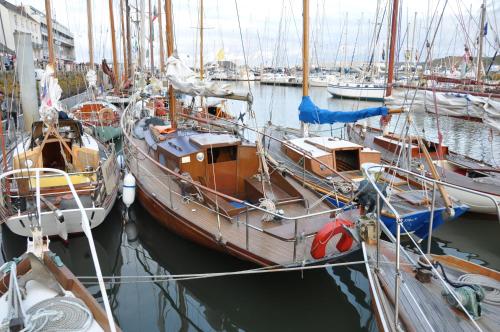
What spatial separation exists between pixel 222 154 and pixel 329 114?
12.5 feet

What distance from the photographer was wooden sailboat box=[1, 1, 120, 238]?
7.59m

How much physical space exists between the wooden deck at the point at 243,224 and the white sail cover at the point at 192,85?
243cm

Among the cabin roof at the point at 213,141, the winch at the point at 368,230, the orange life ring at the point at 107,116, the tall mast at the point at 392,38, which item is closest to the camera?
the winch at the point at 368,230

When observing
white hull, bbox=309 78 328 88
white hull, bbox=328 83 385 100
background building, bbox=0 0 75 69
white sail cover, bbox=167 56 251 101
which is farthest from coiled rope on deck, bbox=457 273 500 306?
white hull, bbox=309 78 328 88

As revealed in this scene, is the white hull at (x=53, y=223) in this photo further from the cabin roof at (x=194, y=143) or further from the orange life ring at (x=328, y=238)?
the orange life ring at (x=328, y=238)

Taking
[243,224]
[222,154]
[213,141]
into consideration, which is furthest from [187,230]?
[213,141]

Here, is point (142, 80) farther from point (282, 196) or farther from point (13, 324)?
point (13, 324)

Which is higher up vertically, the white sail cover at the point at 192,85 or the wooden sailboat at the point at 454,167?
the white sail cover at the point at 192,85

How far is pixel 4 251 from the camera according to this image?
8.41 meters

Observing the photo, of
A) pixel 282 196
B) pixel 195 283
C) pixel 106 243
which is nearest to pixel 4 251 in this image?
pixel 106 243

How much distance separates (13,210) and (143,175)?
10.3 feet

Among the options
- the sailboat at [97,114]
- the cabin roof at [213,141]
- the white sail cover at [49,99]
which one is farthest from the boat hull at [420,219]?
the sailboat at [97,114]

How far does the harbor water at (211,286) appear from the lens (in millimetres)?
6551

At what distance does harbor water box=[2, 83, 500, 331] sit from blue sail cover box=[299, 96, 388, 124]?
3.74 metres
